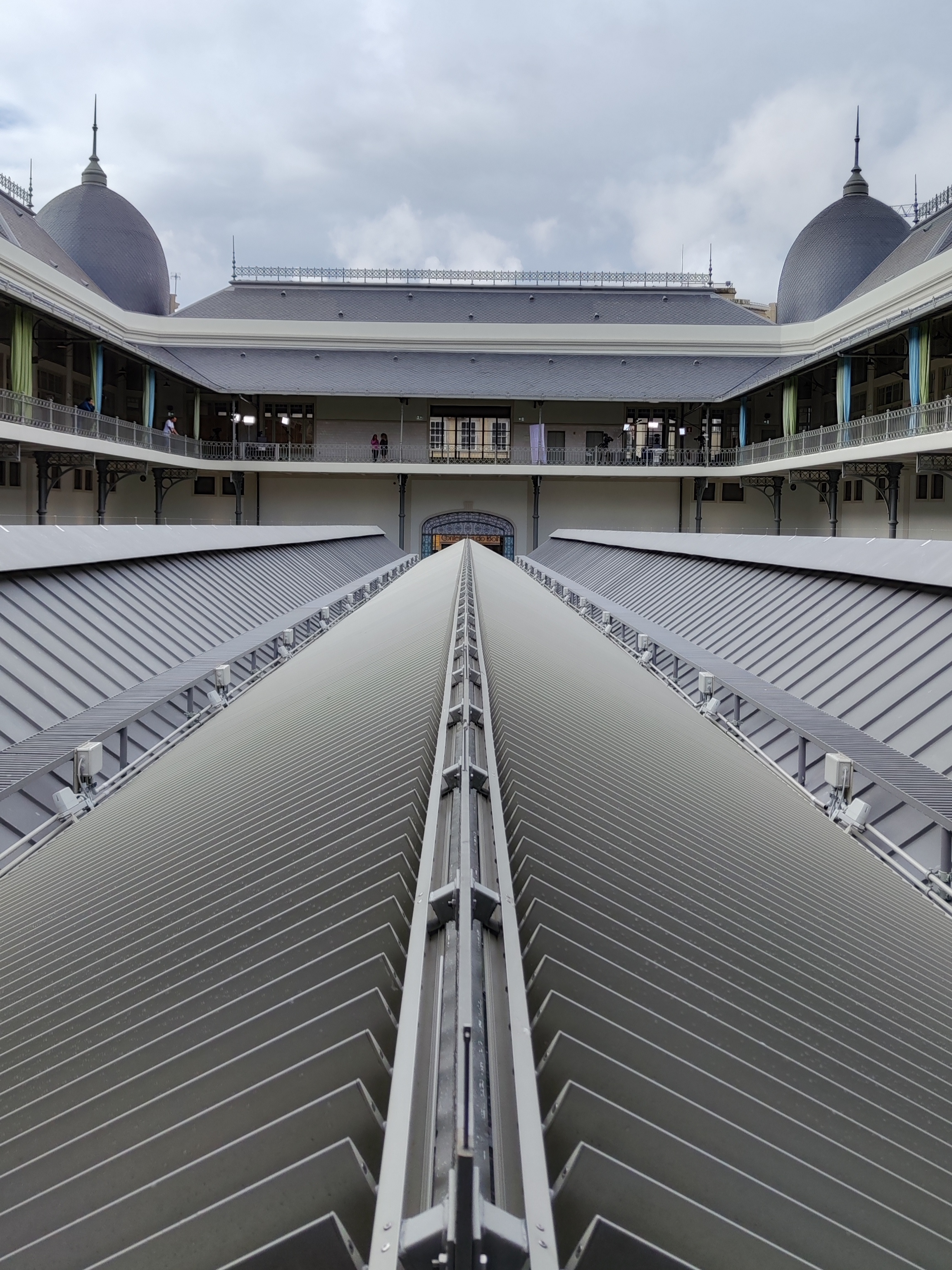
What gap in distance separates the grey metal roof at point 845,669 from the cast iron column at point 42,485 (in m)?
16.7

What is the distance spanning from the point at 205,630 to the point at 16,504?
19.3 meters

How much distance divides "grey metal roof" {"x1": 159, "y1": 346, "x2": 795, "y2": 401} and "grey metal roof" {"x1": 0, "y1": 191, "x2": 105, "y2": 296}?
435cm

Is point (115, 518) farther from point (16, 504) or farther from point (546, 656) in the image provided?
point (546, 656)

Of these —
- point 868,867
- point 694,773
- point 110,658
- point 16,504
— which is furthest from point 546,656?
point 16,504

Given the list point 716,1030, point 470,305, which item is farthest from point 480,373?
point 716,1030

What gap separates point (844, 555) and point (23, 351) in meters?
18.5

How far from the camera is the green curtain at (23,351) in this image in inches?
811

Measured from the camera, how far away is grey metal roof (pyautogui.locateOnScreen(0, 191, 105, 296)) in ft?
88.7

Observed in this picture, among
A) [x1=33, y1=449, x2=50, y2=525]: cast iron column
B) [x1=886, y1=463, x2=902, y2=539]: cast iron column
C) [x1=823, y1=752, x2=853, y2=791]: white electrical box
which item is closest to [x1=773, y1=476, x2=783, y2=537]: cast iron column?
[x1=886, y1=463, x2=902, y2=539]: cast iron column

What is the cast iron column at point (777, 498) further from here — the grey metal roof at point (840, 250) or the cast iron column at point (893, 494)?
the grey metal roof at point (840, 250)

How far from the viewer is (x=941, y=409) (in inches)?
784

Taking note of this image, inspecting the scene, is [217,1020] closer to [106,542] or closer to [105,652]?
[105,652]

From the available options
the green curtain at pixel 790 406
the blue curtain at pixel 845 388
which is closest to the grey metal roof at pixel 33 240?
the blue curtain at pixel 845 388

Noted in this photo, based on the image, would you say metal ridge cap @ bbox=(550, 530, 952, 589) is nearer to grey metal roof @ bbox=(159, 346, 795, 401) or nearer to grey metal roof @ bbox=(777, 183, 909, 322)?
grey metal roof @ bbox=(159, 346, 795, 401)
